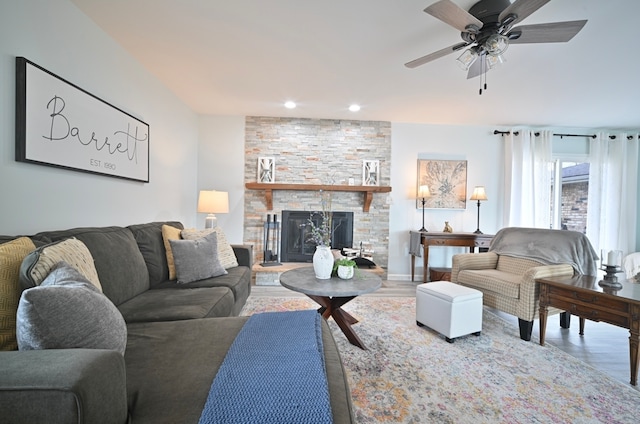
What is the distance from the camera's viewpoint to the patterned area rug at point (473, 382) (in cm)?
148

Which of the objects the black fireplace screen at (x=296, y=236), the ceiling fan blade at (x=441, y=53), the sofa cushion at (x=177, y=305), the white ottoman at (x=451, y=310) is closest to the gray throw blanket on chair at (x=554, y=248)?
the white ottoman at (x=451, y=310)

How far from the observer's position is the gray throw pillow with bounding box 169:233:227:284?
2.26m

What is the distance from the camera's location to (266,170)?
415 cm

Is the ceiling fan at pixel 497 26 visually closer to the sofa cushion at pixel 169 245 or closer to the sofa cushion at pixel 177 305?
the sofa cushion at pixel 177 305

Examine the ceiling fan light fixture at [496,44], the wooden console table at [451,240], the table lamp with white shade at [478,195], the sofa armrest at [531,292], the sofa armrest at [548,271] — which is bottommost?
the sofa armrest at [531,292]

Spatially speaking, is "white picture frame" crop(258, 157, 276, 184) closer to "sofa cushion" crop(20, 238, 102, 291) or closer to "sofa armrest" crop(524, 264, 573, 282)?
"sofa cushion" crop(20, 238, 102, 291)

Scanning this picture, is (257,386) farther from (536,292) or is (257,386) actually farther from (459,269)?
(459,269)

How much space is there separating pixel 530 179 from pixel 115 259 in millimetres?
5276

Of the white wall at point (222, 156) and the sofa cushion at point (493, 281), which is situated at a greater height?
the white wall at point (222, 156)

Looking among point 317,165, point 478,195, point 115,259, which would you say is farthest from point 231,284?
point 478,195

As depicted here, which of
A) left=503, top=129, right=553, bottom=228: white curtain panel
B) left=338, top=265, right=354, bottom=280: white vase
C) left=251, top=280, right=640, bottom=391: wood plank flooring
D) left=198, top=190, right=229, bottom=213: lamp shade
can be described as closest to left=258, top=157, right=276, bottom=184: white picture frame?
left=198, top=190, right=229, bottom=213: lamp shade

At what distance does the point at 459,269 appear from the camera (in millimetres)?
2969

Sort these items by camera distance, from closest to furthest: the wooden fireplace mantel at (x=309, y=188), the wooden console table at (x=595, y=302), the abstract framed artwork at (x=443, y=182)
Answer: the wooden console table at (x=595, y=302) < the wooden fireplace mantel at (x=309, y=188) < the abstract framed artwork at (x=443, y=182)

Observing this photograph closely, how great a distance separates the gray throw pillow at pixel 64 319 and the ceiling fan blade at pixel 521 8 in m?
2.41
